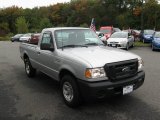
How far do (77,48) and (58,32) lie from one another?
82 centimetres

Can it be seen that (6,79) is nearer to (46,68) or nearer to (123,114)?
(46,68)

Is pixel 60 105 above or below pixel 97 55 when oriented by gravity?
below

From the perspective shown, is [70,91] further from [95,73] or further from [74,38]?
[74,38]

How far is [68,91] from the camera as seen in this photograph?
5.61m

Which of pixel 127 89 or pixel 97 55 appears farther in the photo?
pixel 97 55

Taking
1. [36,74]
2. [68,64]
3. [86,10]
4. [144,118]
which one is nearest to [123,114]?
[144,118]

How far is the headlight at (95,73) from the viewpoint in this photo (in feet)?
16.1

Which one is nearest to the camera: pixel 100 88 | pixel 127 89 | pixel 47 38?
pixel 100 88

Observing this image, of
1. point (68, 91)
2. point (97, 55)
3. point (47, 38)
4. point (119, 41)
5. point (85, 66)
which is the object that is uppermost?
point (47, 38)

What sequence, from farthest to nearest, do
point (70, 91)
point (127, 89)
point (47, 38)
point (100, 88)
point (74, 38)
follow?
1. point (47, 38)
2. point (74, 38)
3. point (70, 91)
4. point (127, 89)
5. point (100, 88)

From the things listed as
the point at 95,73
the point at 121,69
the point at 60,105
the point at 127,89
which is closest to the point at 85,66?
the point at 95,73

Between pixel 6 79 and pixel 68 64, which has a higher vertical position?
pixel 68 64

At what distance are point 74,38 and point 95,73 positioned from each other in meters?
1.87

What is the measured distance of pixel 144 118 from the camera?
489 cm
